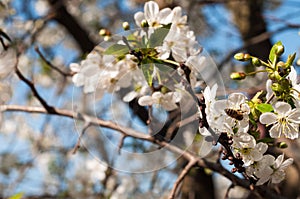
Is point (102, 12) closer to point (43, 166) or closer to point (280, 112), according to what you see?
point (43, 166)

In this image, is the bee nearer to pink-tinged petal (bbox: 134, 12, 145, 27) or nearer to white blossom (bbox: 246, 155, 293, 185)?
white blossom (bbox: 246, 155, 293, 185)

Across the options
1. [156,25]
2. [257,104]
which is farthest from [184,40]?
[257,104]

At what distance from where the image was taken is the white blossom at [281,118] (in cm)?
68

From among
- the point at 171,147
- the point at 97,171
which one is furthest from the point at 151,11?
the point at 97,171

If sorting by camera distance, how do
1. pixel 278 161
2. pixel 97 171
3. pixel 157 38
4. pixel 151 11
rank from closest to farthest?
pixel 278 161 < pixel 157 38 < pixel 151 11 < pixel 97 171

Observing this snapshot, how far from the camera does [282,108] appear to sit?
69cm

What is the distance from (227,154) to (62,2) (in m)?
2.12

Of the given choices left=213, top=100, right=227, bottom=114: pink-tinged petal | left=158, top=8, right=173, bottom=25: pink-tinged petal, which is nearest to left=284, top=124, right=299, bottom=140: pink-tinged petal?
left=213, top=100, right=227, bottom=114: pink-tinged petal

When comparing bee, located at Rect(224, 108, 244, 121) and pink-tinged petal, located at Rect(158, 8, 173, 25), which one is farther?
pink-tinged petal, located at Rect(158, 8, 173, 25)

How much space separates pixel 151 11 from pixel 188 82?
220mm

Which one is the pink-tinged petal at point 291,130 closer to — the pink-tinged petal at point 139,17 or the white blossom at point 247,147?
the white blossom at point 247,147

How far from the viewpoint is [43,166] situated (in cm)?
397

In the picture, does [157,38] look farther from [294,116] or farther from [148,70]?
[294,116]

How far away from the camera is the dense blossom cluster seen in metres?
0.70
